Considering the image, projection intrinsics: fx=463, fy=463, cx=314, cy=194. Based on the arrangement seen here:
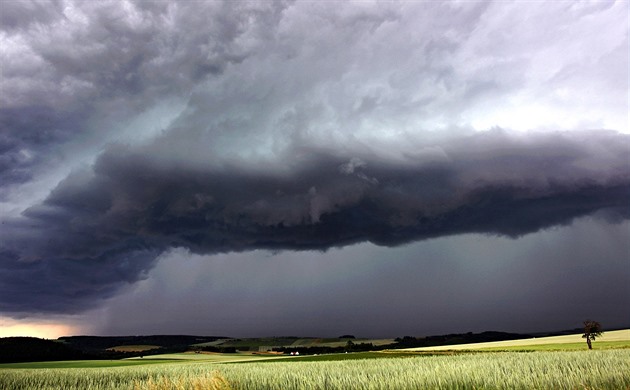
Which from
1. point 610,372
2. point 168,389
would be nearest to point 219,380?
point 168,389

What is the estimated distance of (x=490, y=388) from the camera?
15547 millimetres

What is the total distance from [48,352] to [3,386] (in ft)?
353

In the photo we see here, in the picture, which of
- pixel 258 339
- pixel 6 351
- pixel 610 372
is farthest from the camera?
pixel 258 339

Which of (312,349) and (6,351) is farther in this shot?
(312,349)

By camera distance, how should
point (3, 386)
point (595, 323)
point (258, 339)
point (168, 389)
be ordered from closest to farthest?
point (168, 389)
point (3, 386)
point (595, 323)
point (258, 339)

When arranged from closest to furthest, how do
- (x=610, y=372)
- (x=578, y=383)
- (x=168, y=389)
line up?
(x=578, y=383), (x=610, y=372), (x=168, y=389)

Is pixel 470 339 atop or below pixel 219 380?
below

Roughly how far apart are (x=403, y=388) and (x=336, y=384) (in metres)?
3.11

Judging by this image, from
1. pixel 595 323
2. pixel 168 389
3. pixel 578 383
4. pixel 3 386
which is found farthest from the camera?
pixel 595 323

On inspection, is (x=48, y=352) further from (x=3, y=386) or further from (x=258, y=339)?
(x=3, y=386)

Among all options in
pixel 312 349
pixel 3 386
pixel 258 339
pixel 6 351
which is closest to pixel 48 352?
pixel 6 351

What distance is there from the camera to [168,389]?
19.7 m

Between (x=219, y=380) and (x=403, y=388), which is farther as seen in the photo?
(x=219, y=380)

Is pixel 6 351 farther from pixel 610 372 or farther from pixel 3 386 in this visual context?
pixel 610 372
